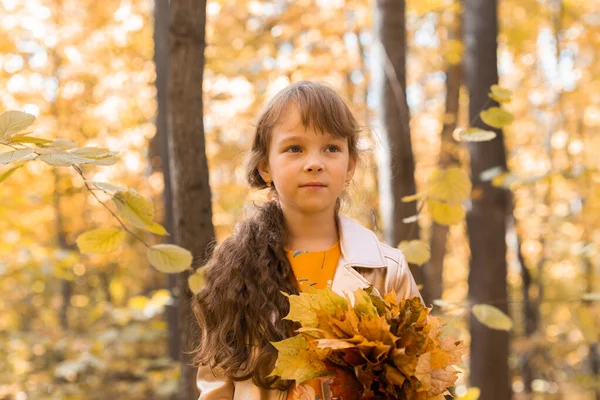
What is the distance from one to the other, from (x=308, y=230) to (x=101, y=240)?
0.69 m

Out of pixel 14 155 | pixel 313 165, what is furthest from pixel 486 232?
pixel 14 155

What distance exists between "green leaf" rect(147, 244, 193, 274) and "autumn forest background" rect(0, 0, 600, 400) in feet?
0.04

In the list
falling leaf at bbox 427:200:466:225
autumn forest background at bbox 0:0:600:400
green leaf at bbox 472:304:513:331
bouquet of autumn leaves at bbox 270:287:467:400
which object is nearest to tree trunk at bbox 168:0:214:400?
autumn forest background at bbox 0:0:600:400

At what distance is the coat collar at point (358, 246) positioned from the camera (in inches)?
77.7

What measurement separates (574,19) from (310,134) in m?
10.7

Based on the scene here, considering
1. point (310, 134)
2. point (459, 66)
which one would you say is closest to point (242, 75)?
point (459, 66)

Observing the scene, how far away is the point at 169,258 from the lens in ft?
6.71

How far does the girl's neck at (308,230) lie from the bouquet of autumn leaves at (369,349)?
542 millimetres

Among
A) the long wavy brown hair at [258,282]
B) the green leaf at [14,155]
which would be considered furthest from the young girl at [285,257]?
the green leaf at [14,155]

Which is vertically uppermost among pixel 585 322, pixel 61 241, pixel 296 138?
pixel 296 138

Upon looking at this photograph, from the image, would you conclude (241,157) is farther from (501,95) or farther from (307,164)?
(501,95)

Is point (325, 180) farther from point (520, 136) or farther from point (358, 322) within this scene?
point (520, 136)

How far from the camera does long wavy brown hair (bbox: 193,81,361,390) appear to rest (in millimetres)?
1882

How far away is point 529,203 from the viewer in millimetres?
14906
